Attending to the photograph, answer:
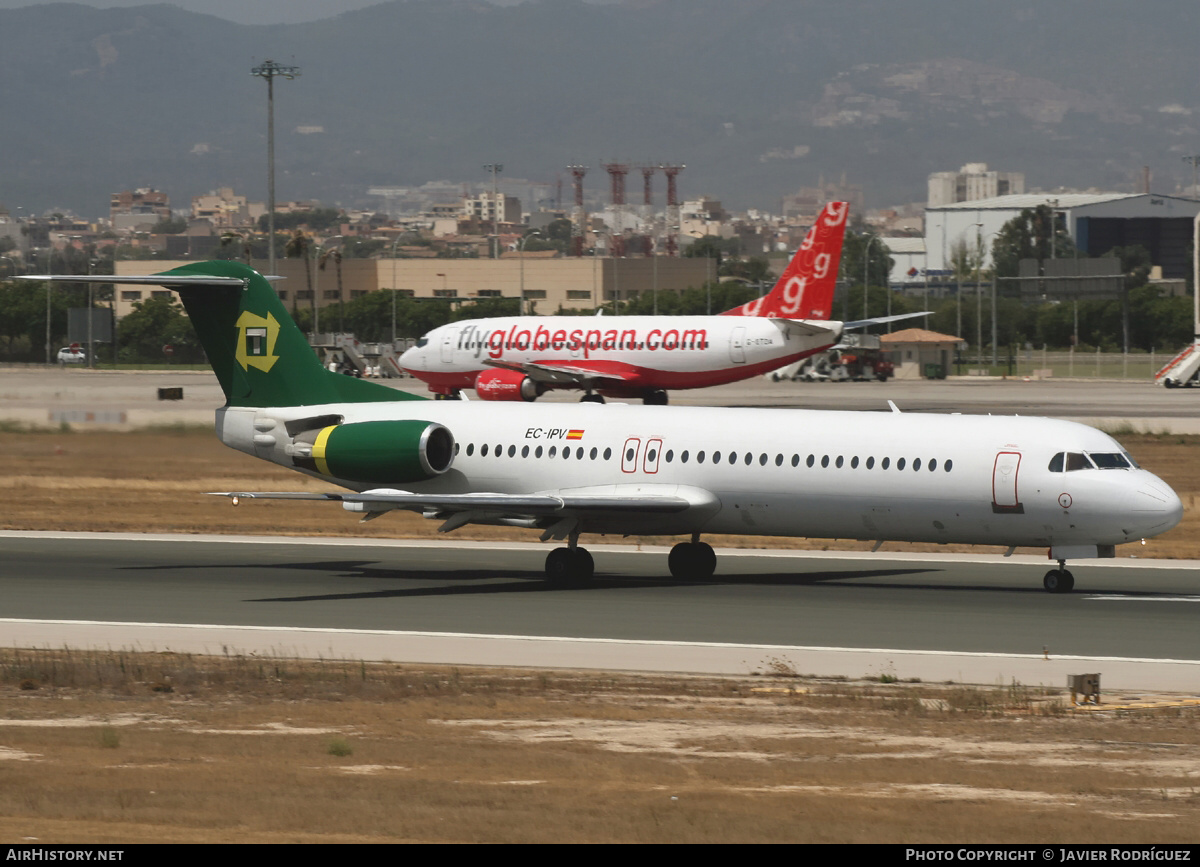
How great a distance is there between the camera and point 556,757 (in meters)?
17.1

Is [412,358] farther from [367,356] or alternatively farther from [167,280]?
[367,356]

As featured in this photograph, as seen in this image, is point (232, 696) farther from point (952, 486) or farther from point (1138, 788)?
point (952, 486)

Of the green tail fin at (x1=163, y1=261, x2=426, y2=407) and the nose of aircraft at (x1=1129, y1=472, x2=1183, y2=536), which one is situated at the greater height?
the green tail fin at (x1=163, y1=261, x2=426, y2=407)

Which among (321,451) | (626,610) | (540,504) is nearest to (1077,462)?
(626,610)

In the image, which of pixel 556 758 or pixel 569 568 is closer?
pixel 556 758

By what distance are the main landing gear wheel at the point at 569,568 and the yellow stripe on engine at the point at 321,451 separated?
192 inches

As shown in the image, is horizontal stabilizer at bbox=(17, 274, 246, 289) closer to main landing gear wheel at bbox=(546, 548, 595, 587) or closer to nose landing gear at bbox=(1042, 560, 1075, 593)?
main landing gear wheel at bbox=(546, 548, 595, 587)

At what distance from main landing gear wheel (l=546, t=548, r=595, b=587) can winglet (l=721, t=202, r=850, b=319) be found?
41.6 m

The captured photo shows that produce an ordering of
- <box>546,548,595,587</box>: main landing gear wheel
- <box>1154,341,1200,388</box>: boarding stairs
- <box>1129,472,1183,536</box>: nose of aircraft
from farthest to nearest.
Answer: <box>1154,341,1200,388</box>: boarding stairs, <box>546,548,595,587</box>: main landing gear wheel, <box>1129,472,1183,536</box>: nose of aircraft

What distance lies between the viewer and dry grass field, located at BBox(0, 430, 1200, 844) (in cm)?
1387

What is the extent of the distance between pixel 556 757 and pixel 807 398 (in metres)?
76.4

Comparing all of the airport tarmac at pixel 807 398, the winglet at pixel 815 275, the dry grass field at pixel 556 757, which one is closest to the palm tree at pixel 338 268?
the airport tarmac at pixel 807 398

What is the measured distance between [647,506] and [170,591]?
342 inches

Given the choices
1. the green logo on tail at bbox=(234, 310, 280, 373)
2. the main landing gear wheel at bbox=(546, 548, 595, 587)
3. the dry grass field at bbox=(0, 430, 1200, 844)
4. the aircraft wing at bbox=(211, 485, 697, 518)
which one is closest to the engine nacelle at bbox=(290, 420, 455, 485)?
the aircraft wing at bbox=(211, 485, 697, 518)
